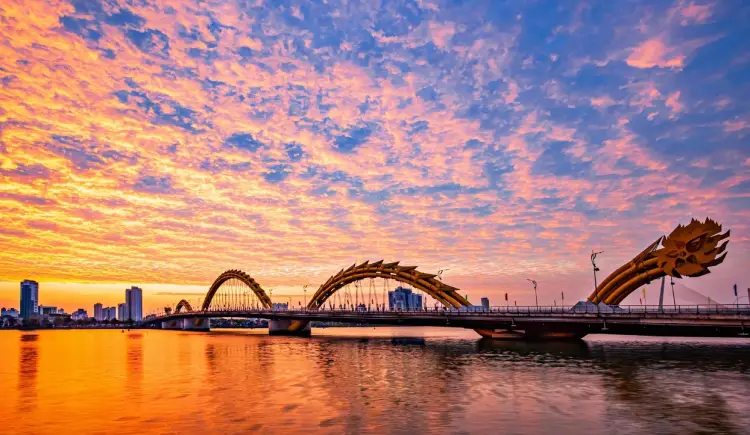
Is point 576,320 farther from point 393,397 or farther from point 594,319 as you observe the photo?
point 393,397

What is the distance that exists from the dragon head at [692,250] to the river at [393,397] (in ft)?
75.5

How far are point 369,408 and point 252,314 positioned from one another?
123471 mm

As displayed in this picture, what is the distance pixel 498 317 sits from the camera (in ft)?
275

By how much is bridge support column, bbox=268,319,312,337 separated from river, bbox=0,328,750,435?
8904cm

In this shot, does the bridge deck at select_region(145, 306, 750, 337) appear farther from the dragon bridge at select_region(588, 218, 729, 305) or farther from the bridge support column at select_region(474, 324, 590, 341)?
the dragon bridge at select_region(588, 218, 729, 305)

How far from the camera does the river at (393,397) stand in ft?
84.5

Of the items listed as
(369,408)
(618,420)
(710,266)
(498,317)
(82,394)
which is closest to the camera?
(618,420)

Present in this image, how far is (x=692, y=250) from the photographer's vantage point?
7869cm

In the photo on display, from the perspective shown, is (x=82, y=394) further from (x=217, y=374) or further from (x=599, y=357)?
(x=599, y=357)

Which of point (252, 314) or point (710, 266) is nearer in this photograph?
point (710, 266)

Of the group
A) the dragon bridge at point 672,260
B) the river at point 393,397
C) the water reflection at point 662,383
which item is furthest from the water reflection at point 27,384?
the dragon bridge at point 672,260

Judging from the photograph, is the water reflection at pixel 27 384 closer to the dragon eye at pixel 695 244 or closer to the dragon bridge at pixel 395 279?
the dragon bridge at pixel 395 279

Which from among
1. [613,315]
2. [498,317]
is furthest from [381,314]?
[613,315]

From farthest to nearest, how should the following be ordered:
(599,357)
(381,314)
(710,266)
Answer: (381,314), (710,266), (599,357)
